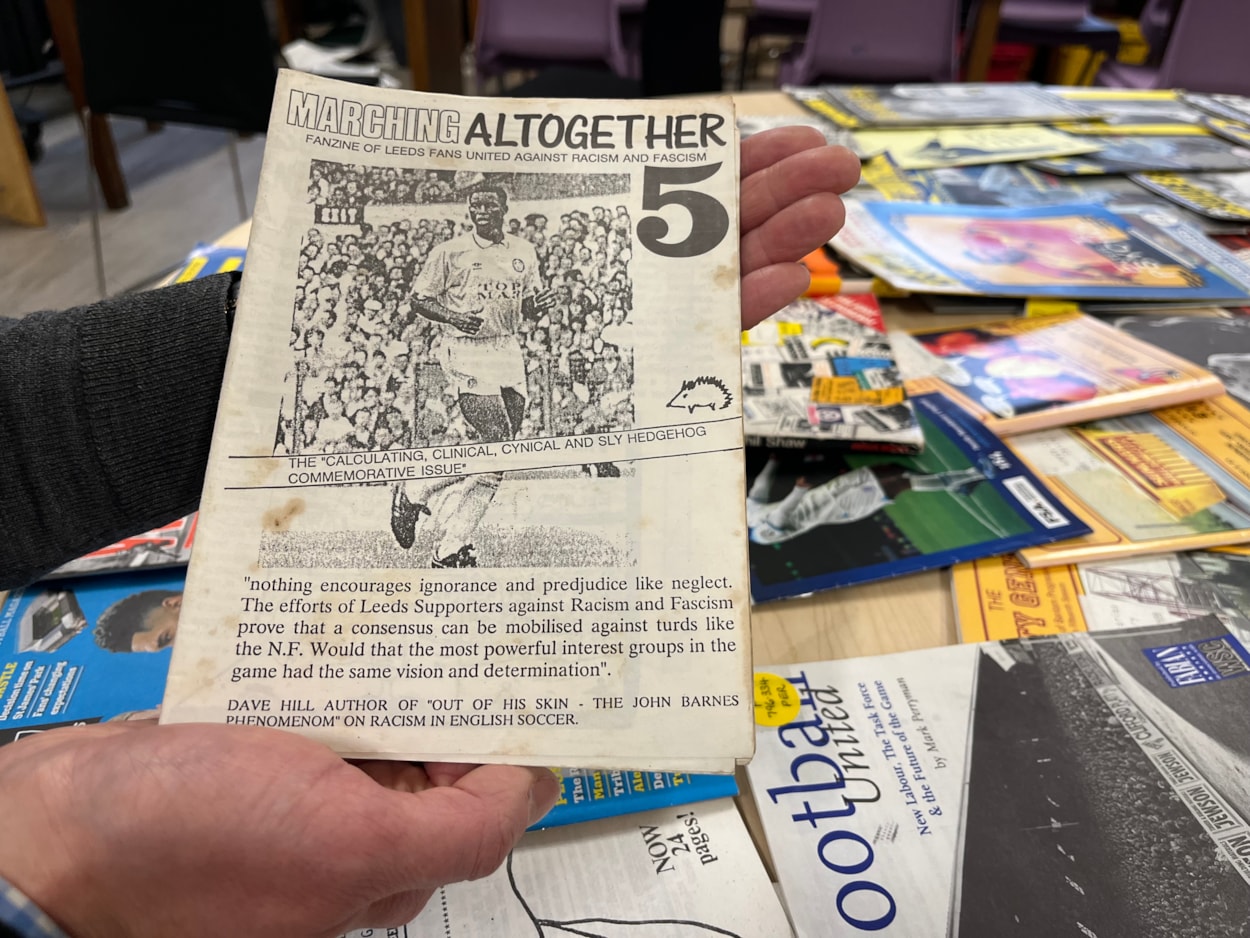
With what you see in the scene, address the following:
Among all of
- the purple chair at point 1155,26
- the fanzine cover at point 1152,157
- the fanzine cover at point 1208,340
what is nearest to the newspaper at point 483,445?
the fanzine cover at point 1208,340

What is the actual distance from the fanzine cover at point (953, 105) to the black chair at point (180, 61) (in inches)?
43.5

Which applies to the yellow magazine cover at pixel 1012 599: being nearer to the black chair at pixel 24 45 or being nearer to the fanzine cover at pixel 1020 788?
the fanzine cover at pixel 1020 788

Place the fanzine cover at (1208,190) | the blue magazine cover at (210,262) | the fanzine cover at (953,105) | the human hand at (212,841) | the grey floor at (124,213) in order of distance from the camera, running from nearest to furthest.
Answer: the human hand at (212,841), the blue magazine cover at (210,262), the fanzine cover at (1208,190), the fanzine cover at (953,105), the grey floor at (124,213)

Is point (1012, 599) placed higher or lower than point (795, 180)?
lower

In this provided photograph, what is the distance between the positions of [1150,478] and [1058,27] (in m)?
2.16

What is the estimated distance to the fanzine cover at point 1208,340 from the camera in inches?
28.6

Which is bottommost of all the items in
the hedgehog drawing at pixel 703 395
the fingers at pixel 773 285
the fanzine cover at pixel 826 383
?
the fanzine cover at pixel 826 383

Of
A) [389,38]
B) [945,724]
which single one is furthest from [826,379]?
[389,38]

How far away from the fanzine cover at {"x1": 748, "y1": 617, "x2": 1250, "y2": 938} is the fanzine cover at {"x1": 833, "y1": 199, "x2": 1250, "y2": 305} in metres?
0.46

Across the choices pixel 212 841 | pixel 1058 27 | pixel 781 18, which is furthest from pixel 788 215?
pixel 1058 27

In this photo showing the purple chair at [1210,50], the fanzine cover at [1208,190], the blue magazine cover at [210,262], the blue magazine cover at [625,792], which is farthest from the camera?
the purple chair at [1210,50]

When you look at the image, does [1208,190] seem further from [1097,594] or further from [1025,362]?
[1097,594]

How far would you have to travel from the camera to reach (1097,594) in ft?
1.77

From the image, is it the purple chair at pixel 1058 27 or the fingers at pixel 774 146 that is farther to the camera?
the purple chair at pixel 1058 27
